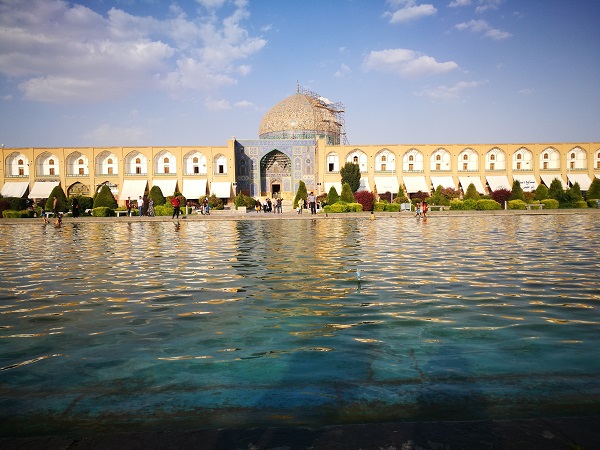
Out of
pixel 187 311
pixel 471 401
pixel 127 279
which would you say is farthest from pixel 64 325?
pixel 471 401

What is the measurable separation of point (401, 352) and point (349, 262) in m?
4.45

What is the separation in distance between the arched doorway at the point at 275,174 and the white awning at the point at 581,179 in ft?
75.5

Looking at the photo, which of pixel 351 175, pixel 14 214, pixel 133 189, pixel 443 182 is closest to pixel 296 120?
pixel 351 175

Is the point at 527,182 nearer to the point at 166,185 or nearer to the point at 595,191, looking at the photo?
the point at 595,191

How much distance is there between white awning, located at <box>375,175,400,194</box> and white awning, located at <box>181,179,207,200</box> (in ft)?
45.7

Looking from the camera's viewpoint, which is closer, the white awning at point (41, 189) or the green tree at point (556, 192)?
the green tree at point (556, 192)

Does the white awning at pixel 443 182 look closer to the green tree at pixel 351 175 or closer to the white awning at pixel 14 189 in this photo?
the green tree at pixel 351 175

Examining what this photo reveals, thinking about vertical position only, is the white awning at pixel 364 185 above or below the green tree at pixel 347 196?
above

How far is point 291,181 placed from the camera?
139 feet

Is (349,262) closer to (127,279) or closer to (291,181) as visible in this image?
(127,279)

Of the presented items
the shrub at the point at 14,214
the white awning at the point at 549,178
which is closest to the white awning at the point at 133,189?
the shrub at the point at 14,214

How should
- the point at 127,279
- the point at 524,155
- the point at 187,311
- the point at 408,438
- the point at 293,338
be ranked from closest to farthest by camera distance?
the point at 408,438, the point at 293,338, the point at 187,311, the point at 127,279, the point at 524,155

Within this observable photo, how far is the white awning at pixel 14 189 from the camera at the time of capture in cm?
3912

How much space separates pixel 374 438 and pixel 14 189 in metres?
44.0
